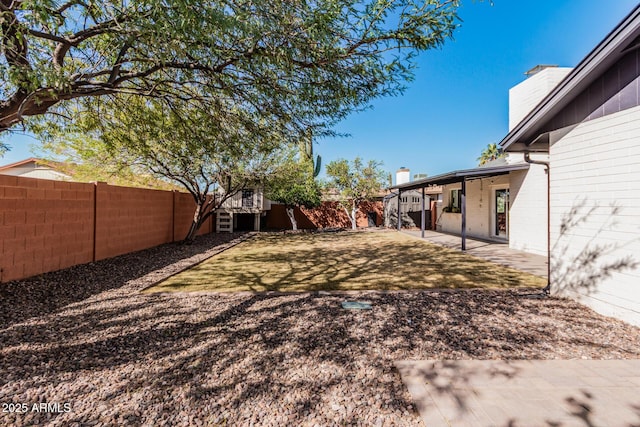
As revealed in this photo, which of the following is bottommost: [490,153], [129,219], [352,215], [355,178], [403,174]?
[129,219]

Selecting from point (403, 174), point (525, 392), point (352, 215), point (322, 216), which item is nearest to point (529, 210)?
point (525, 392)

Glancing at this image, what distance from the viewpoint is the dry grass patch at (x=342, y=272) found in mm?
5633

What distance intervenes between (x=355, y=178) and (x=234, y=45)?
15753 mm

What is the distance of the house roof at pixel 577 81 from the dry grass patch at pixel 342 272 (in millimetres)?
2806

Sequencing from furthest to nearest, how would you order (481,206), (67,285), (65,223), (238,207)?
(238,207) < (481,206) < (65,223) < (67,285)

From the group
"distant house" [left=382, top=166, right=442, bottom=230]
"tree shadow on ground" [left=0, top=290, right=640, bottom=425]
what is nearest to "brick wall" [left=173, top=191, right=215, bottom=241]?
"tree shadow on ground" [left=0, top=290, right=640, bottom=425]

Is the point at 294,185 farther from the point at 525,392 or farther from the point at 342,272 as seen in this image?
the point at 525,392

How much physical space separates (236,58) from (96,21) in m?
1.72

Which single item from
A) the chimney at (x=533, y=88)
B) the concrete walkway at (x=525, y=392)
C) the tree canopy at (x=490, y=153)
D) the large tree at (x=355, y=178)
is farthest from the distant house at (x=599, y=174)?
the tree canopy at (x=490, y=153)

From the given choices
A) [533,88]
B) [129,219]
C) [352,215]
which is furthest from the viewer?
[352,215]

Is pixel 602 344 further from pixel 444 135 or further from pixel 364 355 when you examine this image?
pixel 444 135

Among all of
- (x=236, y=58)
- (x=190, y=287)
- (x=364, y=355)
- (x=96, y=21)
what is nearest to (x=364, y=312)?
(x=364, y=355)

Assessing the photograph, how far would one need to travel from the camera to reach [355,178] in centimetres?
1900

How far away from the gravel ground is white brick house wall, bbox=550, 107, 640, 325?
39cm
